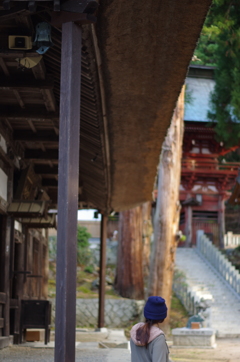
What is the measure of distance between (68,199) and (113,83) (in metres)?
2.38

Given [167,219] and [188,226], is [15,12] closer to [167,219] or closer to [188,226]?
[167,219]

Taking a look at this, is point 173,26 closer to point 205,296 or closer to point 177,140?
point 177,140

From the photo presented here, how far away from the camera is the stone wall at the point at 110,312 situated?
75.0 ft

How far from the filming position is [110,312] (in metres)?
23.0

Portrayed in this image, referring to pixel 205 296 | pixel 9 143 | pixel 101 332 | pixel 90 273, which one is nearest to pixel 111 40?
pixel 9 143

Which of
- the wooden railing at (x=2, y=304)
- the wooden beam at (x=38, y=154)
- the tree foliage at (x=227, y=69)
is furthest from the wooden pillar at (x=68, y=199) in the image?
the tree foliage at (x=227, y=69)

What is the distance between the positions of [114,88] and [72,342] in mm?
3205

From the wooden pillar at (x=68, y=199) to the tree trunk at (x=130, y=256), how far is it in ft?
64.9

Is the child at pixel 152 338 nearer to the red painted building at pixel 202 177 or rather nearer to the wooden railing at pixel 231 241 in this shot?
the wooden railing at pixel 231 241

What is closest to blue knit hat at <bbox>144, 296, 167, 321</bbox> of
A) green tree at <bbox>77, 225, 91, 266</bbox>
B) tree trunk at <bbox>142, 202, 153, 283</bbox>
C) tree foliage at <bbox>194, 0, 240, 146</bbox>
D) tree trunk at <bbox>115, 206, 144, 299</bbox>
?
tree foliage at <bbox>194, 0, 240, 146</bbox>

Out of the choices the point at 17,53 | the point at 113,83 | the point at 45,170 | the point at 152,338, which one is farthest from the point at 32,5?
the point at 45,170

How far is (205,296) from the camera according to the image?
21406mm

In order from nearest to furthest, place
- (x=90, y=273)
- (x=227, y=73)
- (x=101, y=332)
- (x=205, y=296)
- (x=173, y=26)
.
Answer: (x=173, y=26) < (x=101, y=332) < (x=205, y=296) < (x=227, y=73) < (x=90, y=273)

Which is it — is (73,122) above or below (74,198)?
above
